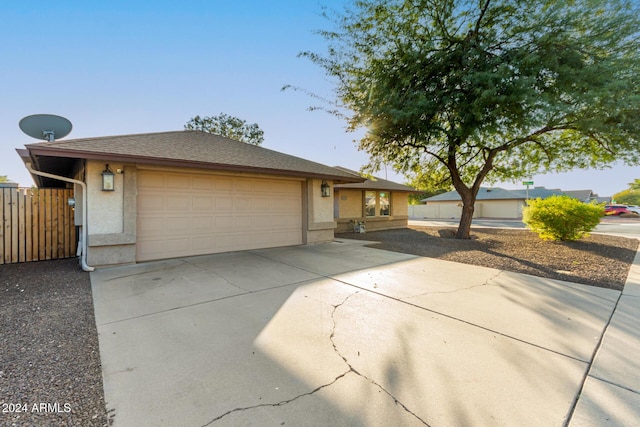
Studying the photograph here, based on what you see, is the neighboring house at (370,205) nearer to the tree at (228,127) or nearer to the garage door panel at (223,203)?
the garage door panel at (223,203)

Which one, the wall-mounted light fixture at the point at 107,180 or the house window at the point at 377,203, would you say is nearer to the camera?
the wall-mounted light fixture at the point at 107,180

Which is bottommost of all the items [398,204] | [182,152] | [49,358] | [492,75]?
[49,358]

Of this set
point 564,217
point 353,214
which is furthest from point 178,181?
point 564,217

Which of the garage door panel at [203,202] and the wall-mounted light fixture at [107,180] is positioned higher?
the wall-mounted light fixture at [107,180]

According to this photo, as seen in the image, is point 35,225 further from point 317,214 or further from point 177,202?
point 317,214

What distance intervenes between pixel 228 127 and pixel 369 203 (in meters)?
18.2

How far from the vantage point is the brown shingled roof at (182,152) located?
532cm

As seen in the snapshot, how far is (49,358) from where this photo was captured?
2.52 metres

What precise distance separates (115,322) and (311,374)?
8.65 feet

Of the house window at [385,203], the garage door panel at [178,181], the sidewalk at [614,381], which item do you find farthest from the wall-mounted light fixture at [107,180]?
the house window at [385,203]

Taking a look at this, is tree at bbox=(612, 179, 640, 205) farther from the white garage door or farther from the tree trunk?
the white garage door

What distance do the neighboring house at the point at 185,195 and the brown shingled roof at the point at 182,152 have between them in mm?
20

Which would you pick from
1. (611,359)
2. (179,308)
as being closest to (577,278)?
(611,359)

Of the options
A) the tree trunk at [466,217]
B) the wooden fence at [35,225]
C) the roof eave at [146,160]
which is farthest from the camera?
the tree trunk at [466,217]
